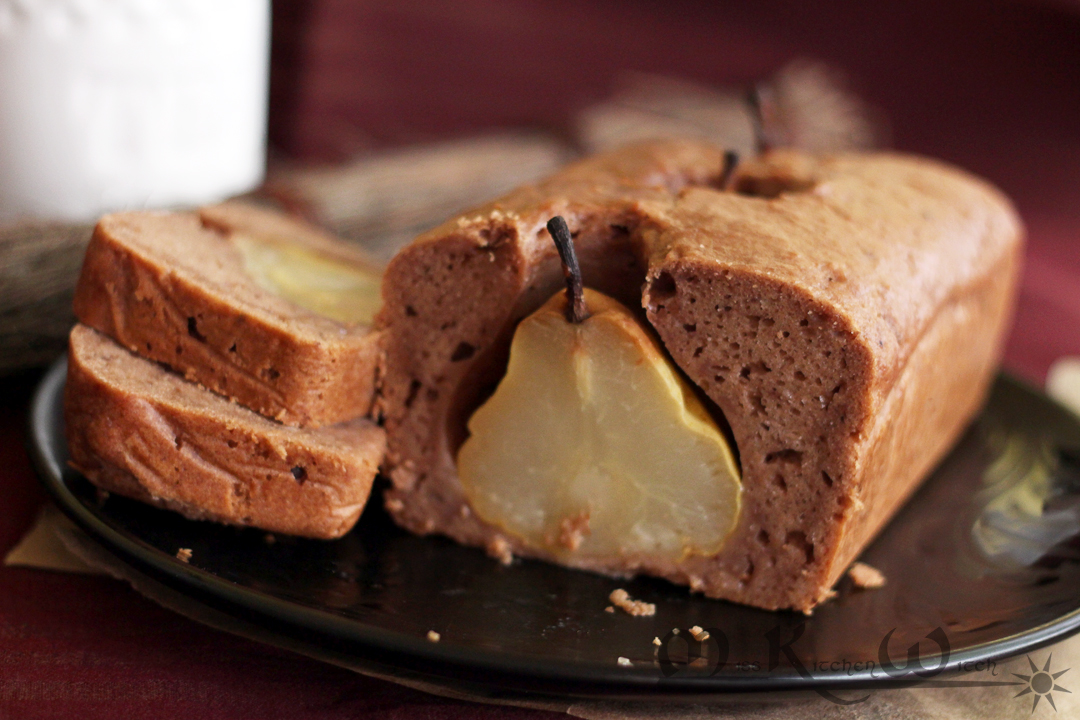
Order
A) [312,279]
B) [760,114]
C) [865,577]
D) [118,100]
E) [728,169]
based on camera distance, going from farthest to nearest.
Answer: [118,100]
[760,114]
[728,169]
[312,279]
[865,577]

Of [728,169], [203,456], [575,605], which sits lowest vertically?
[575,605]

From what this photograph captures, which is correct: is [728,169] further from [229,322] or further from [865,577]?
[229,322]

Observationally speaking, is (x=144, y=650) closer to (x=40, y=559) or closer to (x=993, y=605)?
(x=40, y=559)

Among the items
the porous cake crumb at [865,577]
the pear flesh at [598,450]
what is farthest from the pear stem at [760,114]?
the porous cake crumb at [865,577]

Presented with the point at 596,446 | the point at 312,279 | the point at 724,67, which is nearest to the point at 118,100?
the point at 312,279

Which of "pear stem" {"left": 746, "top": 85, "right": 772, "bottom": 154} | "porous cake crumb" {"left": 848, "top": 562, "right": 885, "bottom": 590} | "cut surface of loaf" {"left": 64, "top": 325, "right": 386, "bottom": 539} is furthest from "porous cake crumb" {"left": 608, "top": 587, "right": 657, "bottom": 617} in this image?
"pear stem" {"left": 746, "top": 85, "right": 772, "bottom": 154}

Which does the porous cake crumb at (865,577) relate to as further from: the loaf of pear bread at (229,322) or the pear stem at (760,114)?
the pear stem at (760,114)

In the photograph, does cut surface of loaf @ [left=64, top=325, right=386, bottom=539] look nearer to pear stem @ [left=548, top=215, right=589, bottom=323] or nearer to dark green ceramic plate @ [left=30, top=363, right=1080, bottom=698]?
dark green ceramic plate @ [left=30, top=363, right=1080, bottom=698]
